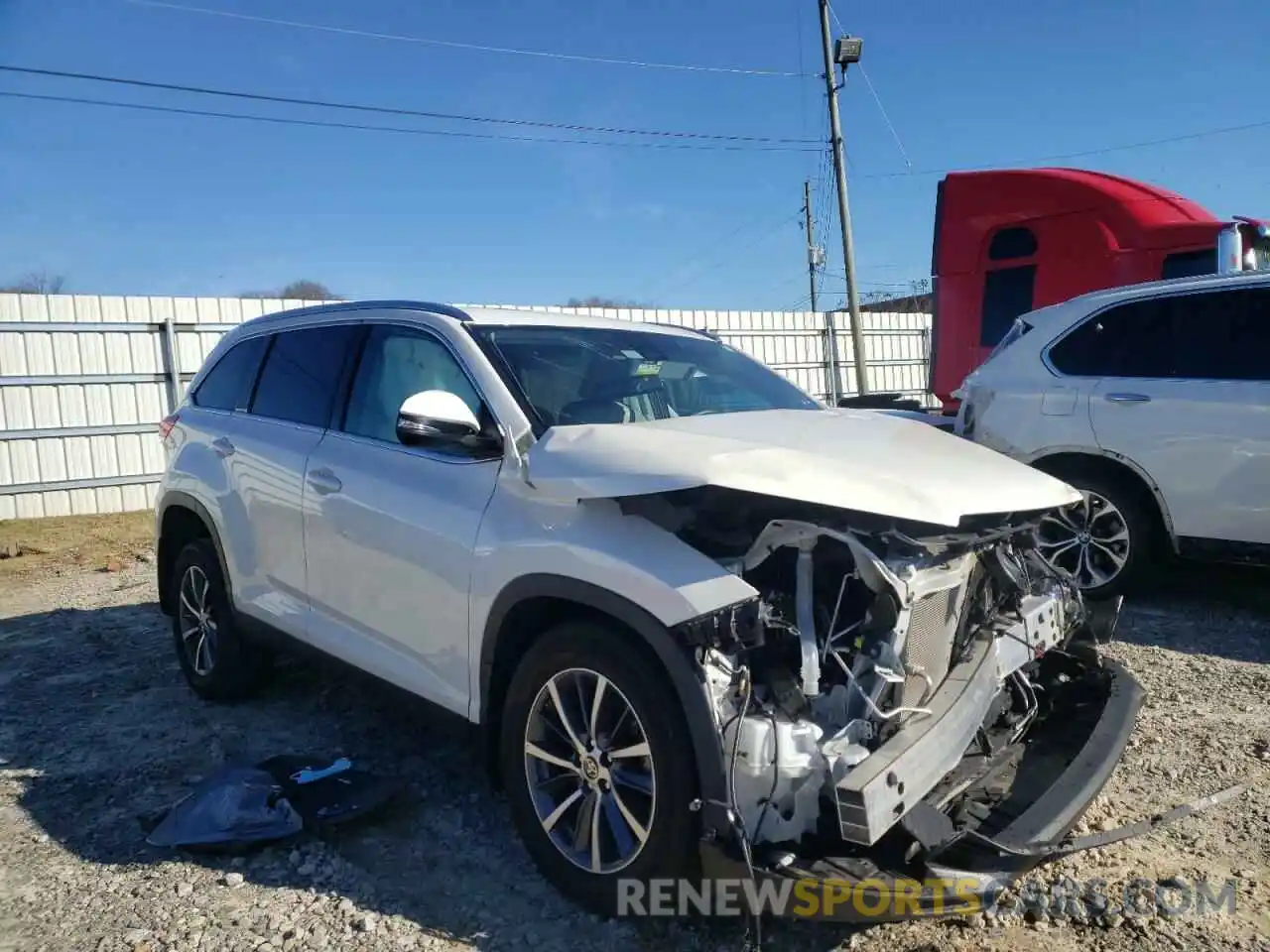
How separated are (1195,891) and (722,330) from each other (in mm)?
14291

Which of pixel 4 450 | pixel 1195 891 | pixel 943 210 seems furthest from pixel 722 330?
pixel 1195 891

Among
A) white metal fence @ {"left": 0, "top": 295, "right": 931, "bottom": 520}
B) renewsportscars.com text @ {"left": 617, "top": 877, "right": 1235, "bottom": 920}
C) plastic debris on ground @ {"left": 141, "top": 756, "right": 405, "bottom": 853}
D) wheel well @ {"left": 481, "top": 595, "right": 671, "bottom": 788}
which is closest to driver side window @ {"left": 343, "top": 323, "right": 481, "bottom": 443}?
wheel well @ {"left": 481, "top": 595, "right": 671, "bottom": 788}

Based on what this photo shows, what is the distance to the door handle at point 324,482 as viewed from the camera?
377cm

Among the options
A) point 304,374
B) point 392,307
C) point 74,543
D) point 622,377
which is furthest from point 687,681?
point 74,543

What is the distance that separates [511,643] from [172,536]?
3.09 metres

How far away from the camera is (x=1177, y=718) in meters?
4.14

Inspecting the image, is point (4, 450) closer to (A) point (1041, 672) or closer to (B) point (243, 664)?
(B) point (243, 664)

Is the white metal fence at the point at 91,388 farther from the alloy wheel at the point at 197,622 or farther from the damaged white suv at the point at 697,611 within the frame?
the damaged white suv at the point at 697,611

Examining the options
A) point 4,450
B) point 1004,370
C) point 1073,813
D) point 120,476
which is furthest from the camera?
point 120,476

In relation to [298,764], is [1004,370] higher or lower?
higher

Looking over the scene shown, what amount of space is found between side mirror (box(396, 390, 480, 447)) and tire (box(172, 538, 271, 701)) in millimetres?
2110

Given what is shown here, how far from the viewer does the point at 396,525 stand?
3.42m

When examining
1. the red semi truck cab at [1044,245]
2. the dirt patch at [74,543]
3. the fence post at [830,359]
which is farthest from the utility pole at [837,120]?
the dirt patch at [74,543]

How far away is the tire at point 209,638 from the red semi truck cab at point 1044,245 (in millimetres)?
7144
